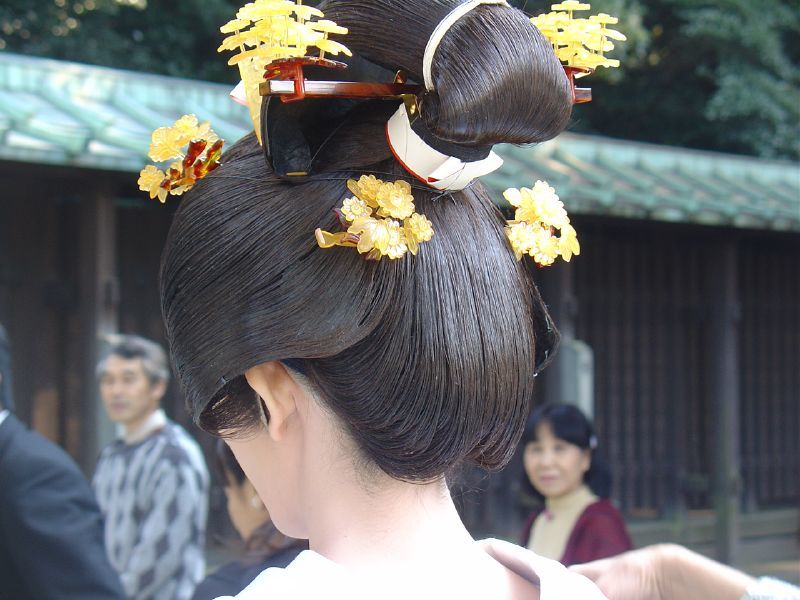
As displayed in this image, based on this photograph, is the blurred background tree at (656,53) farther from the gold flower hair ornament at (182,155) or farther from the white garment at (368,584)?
the white garment at (368,584)

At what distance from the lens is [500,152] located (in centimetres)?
587

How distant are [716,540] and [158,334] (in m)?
3.91

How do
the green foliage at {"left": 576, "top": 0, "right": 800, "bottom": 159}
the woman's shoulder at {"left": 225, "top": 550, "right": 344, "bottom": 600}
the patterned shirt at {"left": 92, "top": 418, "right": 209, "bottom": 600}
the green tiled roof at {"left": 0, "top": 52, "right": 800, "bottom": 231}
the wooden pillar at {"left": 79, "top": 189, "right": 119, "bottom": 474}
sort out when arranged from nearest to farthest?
the woman's shoulder at {"left": 225, "top": 550, "right": 344, "bottom": 600}, the patterned shirt at {"left": 92, "top": 418, "right": 209, "bottom": 600}, the green tiled roof at {"left": 0, "top": 52, "right": 800, "bottom": 231}, the wooden pillar at {"left": 79, "top": 189, "right": 119, "bottom": 474}, the green foliage at {"left": 576, "top": 0, "right": 800, "bottom": 159}

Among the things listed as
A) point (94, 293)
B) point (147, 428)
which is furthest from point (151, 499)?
point (94, 293)

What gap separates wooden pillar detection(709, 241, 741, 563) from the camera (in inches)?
278

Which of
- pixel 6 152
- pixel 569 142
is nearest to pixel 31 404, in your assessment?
pixel 6 152

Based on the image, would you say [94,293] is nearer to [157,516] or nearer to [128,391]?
[128,391]

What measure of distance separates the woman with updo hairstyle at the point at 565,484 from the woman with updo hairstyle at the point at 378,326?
8.47ft

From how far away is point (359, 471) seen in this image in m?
1.19

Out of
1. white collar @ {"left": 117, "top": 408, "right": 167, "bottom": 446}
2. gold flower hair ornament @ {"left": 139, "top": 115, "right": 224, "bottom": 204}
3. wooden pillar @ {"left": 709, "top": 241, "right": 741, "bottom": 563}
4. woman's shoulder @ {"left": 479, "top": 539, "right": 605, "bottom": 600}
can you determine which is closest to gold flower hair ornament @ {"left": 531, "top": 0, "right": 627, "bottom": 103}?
gold flower hair ornament @ {"left": 139, "top": 115, "right": 224, "bottom": 204}

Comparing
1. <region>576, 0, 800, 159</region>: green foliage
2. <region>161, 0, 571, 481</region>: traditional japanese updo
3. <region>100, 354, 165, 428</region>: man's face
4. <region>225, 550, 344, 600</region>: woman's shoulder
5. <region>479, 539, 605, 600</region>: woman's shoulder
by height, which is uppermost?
<region>576, 0, 800, 159</region>: green foliage

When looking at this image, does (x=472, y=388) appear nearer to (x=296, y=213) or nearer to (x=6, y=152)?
(x=296, y=213)

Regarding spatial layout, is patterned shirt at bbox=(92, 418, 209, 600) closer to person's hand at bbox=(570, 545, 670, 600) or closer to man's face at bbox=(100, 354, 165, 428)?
man's face at bbox=(100, 354, 165, 428)

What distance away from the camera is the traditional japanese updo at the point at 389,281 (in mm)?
1122
